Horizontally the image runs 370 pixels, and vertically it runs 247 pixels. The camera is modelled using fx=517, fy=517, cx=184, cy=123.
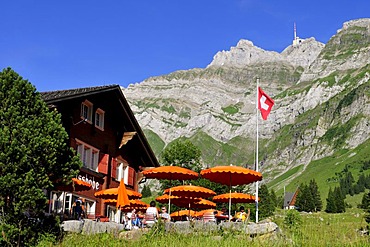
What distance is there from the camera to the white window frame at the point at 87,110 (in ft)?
102

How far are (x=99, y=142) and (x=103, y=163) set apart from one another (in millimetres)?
1406

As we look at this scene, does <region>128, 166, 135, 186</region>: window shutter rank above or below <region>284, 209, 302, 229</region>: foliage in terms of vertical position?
above

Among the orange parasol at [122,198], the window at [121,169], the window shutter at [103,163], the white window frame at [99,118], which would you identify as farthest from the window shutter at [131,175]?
the orange parasol at [122,198]

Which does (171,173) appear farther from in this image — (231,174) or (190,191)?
(231,174)

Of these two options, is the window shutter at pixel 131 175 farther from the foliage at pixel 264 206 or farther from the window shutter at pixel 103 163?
the foliage at pixel 264 206

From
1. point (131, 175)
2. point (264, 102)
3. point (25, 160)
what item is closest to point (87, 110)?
point (131, 175)

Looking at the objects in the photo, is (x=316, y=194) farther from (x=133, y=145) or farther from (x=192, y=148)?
(x=133, y=145)

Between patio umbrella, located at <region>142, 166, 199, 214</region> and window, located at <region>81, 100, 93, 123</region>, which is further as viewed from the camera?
window, located at <region>81, 100, 93, 123</region>

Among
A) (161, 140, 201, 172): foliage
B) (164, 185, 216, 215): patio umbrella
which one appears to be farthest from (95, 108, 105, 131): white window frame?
(161, 140, 201, 172): foliage

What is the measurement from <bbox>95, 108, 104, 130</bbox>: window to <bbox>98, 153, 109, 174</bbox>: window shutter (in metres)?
1.82

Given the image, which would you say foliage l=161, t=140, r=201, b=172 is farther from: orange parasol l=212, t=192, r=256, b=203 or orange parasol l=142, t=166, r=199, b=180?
orange parasol l=142, t=166, r=199, b=180

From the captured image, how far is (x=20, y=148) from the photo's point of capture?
17.2m

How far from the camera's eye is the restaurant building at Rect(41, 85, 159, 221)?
28578mm

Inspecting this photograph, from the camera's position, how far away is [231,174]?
23.5 m
